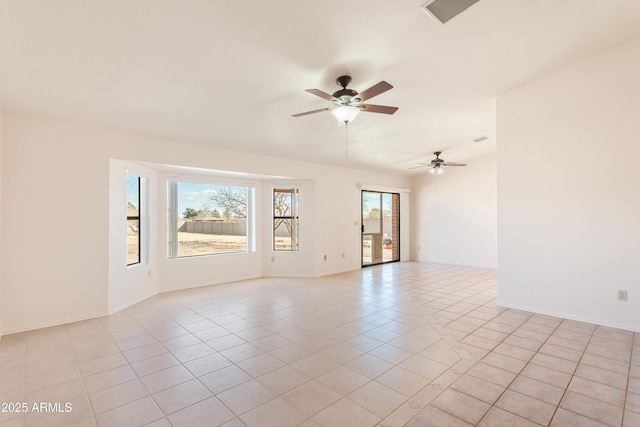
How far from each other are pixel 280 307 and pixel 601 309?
13.1 feet

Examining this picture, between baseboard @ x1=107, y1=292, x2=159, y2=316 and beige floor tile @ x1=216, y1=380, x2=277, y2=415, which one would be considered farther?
baseboard @ x1=107, y1=292, x2=159, y2=316

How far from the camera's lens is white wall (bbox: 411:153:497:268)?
25.0ft

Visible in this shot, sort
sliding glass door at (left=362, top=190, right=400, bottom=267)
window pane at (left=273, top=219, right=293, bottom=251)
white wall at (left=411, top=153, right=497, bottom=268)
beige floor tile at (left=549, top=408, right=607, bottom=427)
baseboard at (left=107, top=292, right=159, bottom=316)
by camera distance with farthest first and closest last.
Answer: sliding glass door at (left=362, top=190, right=400, bottom=267), white wall at (left=411, top=153, right=497, bottom=268), window pane at (left=273, top=219, right=293, bottom=251), baseboard at (left=107, top=292, right=159, bottom=316), beige floor tile at (left=549, top=408, right=607, bottom=427)

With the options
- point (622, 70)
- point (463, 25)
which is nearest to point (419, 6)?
point (463, 25)

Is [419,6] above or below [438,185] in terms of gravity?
above

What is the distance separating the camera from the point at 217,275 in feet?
19.6

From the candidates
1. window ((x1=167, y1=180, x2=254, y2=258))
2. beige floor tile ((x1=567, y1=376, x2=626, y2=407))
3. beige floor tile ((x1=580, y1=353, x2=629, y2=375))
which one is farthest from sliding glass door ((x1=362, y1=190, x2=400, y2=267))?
beige floor tile ((x1=567, y1=376, x2=626, y2=407))

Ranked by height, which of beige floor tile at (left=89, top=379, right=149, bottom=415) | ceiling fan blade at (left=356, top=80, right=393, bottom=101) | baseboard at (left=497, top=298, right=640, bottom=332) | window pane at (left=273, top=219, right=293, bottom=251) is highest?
ceiling fan blade at (left=356, top=80, right=393, bottom=101)

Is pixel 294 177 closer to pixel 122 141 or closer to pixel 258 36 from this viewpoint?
pixel 122 141

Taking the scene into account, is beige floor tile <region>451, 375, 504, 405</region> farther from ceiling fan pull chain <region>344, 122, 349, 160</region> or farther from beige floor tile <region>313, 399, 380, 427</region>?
ceiling fan pull chain <region>344, 122, 349, 160</region>

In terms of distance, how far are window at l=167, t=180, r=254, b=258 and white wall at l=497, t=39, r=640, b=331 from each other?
15.9 ft

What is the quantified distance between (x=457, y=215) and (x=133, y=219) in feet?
24.9

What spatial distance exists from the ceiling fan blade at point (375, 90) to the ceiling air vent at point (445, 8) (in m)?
0.59

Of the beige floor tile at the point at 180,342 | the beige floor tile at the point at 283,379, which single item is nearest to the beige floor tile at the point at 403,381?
the beige floor tile at the point at 283,379
